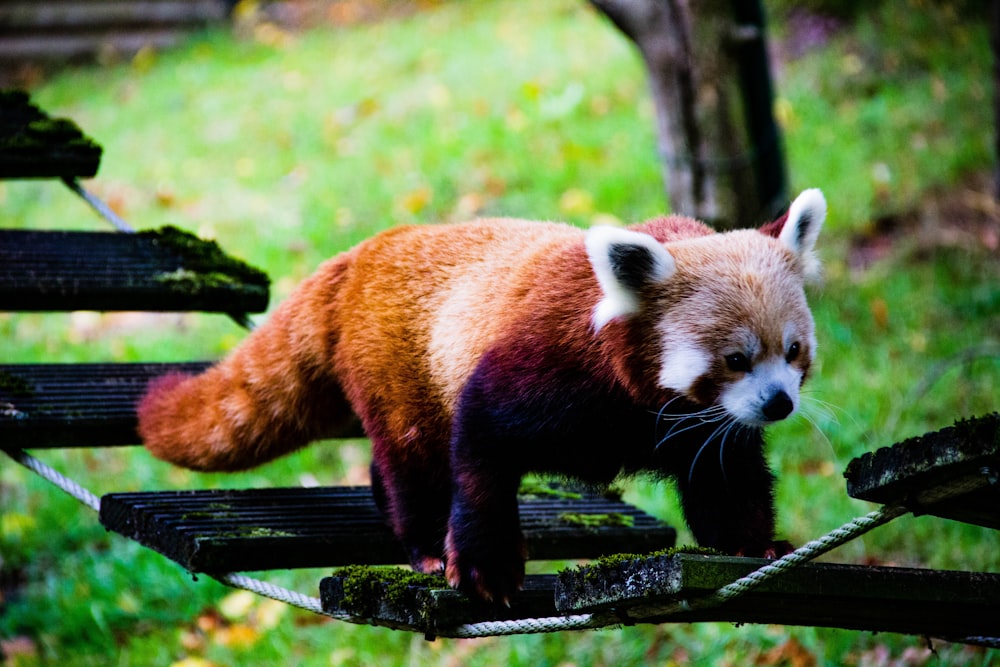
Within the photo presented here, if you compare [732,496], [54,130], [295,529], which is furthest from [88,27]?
[732,496]

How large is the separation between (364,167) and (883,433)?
13.5 ft

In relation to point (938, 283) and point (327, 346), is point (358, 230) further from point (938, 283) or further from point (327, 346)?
point (327, 346)

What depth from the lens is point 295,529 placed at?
275 cm

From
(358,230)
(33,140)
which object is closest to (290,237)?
(358,230)

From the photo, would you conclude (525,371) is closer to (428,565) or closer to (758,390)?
(758,390)

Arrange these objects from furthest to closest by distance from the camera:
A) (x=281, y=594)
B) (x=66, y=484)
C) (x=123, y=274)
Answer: (x=123, y=274) → (x=66, y=484) → (x=281, y=594)

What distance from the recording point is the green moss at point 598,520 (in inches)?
119

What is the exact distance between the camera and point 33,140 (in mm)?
3727

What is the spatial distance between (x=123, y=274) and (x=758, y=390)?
213 cm

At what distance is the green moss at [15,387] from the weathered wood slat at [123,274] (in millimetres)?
216

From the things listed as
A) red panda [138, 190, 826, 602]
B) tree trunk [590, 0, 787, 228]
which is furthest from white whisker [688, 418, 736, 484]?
tree trunk [590, 0, 787, 228]

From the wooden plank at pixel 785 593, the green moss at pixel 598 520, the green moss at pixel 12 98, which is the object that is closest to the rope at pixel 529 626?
the wooden plank at pixel 785 593

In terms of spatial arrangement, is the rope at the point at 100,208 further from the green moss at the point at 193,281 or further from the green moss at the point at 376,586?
the green moss at the point at 376,586

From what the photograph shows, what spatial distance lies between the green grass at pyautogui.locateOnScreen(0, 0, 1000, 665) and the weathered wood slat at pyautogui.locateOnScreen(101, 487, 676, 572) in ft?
3.48
